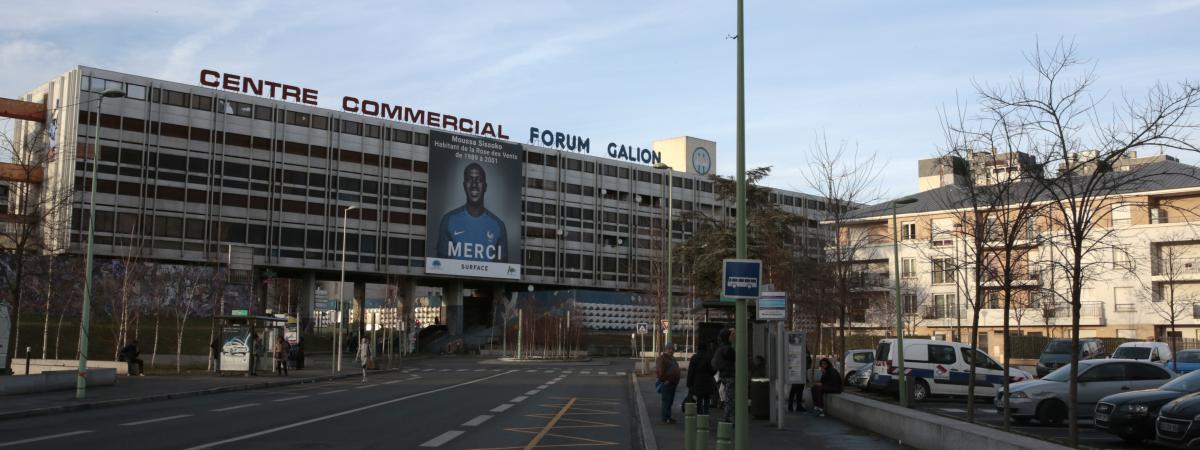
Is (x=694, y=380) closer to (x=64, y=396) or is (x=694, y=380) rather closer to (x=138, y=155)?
(x=64, y=396)

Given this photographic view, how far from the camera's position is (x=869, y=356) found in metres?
36.1

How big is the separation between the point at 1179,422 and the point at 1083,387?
5.89m

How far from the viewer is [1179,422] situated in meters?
14.7

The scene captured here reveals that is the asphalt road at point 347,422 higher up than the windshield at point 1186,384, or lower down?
lower down

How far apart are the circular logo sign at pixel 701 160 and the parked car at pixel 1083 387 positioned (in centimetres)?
9224

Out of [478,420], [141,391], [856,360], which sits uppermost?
[856,360]

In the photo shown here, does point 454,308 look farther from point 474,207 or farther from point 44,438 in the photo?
point 44,438

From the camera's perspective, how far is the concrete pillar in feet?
300

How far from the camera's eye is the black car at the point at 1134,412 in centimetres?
1619

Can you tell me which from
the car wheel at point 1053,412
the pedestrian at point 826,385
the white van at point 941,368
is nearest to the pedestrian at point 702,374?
the pedestrian at point 826,385

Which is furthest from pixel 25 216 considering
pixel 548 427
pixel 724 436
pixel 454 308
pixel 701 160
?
pixel 701 160

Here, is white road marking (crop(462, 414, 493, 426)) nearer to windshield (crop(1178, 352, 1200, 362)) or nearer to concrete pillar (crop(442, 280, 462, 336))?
windshield (crop(1178, 352, 1200, 362))

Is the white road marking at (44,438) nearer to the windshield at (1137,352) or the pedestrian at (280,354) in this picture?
the pedestrian at (280,354)

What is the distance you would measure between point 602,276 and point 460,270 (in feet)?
61.3
